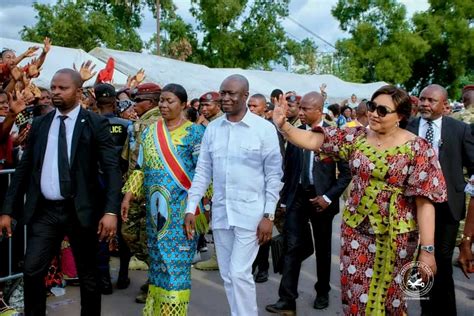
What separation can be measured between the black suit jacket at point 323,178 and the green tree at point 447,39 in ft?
114

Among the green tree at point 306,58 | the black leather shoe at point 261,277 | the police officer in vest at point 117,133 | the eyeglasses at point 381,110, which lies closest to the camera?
the eyeglasses at point 381,110

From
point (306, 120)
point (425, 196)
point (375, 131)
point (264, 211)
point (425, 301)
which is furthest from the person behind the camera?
point (306, 120)

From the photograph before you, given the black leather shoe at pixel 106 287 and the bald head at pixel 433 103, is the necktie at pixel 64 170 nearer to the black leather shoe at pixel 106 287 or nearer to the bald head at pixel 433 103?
the black leather shoe at pixel 106 287

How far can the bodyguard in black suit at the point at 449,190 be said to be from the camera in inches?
185

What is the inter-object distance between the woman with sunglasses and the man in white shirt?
53cm

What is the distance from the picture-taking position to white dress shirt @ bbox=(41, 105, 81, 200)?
4059 mm

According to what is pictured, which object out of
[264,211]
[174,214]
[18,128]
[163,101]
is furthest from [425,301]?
[18,128]

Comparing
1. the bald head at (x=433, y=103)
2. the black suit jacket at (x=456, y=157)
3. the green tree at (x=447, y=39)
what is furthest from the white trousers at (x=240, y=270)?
the green tree at (x=447, y=39)

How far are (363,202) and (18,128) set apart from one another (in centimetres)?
394

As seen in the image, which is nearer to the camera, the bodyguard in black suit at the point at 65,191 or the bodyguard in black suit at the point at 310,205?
the bodyguard in black suit at the point at 65,191

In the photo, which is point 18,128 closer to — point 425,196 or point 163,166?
point 163,166

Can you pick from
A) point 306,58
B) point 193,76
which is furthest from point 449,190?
point 306,58

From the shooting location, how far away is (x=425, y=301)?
16.6 feet
